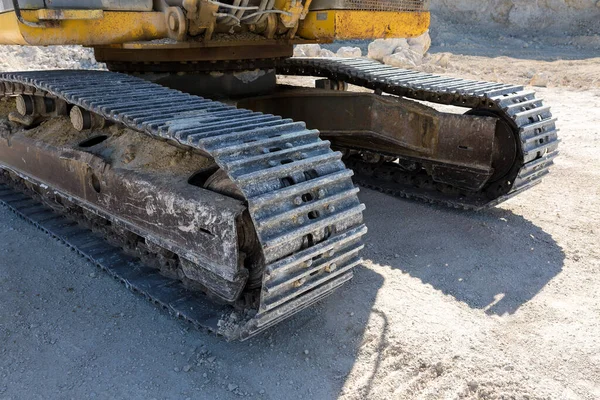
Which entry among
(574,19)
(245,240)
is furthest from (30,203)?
(574,19)

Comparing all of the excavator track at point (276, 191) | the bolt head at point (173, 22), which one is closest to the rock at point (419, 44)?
the bolt head at point (173, 22)

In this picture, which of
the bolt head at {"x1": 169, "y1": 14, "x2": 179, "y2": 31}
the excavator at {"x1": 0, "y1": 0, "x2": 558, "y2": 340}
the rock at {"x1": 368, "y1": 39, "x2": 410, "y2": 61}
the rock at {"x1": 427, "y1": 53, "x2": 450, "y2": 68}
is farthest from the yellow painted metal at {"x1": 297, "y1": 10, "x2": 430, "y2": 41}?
the rock at {"x1": 427, "y1": 53, "x2": 450, "y2": 68}

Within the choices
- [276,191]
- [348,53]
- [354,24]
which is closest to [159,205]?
[276,191]

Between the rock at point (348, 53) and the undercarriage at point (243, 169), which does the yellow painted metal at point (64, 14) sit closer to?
the undercarriage at point (243, 169)

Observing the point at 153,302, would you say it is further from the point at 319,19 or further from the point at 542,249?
the point at 542,249

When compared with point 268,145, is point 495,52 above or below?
below

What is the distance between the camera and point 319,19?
16.1 feet

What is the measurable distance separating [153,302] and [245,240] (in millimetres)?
928

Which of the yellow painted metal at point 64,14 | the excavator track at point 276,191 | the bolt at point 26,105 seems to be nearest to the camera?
the excavator track at point 276,191

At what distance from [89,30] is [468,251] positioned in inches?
134

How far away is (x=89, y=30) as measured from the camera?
425cm

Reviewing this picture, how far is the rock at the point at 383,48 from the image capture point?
15391 millimetres

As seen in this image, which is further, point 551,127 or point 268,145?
point 551,127

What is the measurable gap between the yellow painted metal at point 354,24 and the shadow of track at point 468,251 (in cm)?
163
